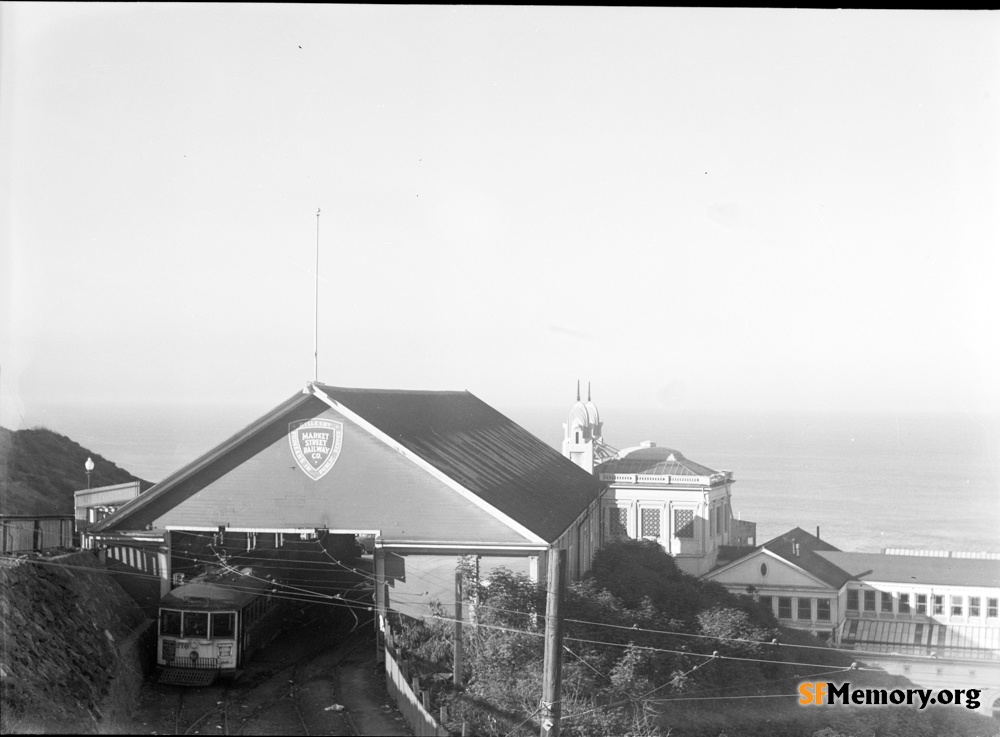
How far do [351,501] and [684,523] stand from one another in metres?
14.6

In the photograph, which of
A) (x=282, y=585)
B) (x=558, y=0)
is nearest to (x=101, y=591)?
(x=282, y=585)

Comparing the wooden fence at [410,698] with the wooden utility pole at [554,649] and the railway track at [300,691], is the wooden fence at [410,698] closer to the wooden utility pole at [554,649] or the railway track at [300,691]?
the railway track at [300,691]

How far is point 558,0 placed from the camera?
13.7 m

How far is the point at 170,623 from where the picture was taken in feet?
58.8

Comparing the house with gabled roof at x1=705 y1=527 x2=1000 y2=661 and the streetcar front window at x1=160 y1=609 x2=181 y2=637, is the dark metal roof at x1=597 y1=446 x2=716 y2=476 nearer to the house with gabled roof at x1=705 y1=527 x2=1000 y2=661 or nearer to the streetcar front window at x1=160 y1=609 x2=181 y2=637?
the house with gabled roof at x1=705 y1=527 x2=1000 y2=661

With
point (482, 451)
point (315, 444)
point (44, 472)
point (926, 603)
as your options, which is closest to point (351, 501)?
point (315, 444)

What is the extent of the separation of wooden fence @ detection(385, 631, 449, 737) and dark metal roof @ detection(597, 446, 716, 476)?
1605cm

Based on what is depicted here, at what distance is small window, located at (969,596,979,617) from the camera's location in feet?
85.5

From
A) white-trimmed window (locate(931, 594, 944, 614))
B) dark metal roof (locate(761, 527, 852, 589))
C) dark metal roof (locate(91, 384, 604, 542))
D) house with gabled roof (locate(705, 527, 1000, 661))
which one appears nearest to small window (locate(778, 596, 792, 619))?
house with gabled roof (locate(705, 527, 1000, 661))

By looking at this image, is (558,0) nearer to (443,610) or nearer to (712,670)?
(443,610)

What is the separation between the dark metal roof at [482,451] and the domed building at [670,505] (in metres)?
2.10

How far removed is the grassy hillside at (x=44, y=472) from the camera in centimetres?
2286

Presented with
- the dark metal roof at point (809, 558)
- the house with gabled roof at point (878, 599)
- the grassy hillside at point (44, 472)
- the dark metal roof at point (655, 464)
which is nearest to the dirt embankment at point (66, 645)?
the grassy hillside at point (44, 472)

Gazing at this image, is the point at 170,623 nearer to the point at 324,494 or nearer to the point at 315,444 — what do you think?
the point at 324,494
